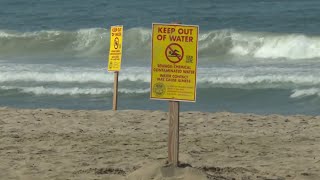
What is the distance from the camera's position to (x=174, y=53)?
327 inches

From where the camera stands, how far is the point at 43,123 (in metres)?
12.6

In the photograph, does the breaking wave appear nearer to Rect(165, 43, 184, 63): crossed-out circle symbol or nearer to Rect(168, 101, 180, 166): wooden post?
Rect(168, 101, 180, 166): wooden post

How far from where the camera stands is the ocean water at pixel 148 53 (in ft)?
55.2

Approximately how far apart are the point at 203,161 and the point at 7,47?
20.6m

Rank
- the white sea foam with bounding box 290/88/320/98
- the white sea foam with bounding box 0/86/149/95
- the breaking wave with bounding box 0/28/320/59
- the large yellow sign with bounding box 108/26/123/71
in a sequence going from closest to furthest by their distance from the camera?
the large yellow sign with bounding box 108/26/123/71, the white sea foam with bounding box 290/88/320/98, the white sea foam with bounding box 0/86/149/95, the breaking wave with bounding box 0/28/320/59

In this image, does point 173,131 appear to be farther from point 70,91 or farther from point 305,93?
point 70,91

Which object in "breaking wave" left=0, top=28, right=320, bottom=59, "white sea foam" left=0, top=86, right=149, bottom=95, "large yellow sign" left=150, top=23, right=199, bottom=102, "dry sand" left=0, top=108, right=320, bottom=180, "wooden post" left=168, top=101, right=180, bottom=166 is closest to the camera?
"large yellow sign" left=150, top=23, right=199, bottom=102

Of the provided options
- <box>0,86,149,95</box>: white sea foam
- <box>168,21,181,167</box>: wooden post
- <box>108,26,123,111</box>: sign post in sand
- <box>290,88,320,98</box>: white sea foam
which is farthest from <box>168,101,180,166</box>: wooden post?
<box>0,86,149,95</box>: white sea foam

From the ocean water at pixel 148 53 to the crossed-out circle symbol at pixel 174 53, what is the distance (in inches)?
274

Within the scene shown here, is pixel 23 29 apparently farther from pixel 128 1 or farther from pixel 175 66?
pixel 175 66

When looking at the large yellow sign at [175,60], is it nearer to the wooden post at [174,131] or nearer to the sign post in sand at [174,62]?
the sign post in sand at [174,62]

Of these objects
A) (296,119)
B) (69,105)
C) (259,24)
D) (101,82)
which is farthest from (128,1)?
(296,119)

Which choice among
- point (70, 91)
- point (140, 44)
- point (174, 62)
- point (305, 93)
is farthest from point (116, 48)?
point (140, 44)

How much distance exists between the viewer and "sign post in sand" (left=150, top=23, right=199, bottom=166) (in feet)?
27.1
